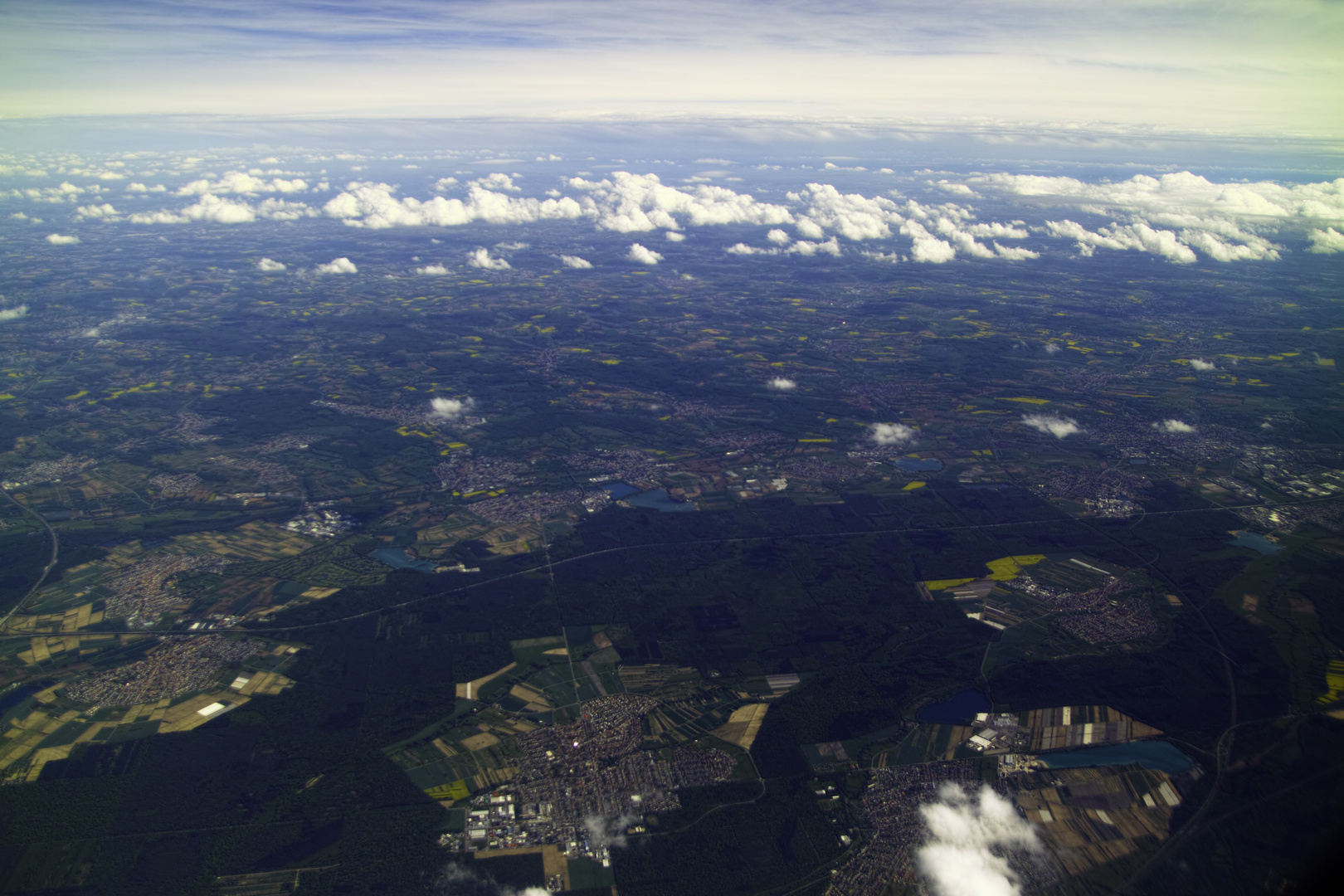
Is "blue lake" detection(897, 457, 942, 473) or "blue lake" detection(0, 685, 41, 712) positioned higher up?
"blue lake" detection(897, 457, 942, 473)

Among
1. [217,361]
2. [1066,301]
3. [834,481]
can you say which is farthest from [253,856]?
[1066,301]

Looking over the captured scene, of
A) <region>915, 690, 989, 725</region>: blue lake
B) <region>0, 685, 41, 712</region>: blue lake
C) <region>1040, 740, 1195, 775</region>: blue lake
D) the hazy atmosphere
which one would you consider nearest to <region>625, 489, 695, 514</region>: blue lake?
the hazy atmosphere

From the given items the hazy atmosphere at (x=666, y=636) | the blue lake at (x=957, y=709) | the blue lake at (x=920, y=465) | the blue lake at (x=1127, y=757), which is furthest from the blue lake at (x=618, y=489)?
the blue lake at (x=1127, y=757)

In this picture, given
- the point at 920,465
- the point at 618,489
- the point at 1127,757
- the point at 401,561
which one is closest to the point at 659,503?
the point at 618,489

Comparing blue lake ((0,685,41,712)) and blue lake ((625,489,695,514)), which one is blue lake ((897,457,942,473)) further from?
blue lake ((0,685,41,712))

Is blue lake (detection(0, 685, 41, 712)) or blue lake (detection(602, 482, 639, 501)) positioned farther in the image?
blue lake (detection(602, 482, 639, 501))

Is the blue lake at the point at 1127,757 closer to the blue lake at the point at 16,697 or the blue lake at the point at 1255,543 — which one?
the blue lake at the point at 1255,543
